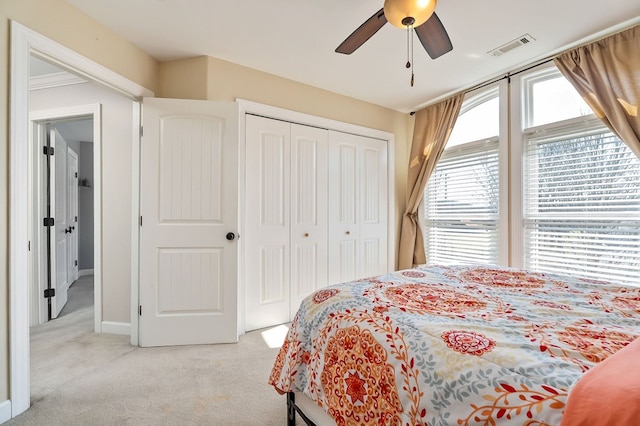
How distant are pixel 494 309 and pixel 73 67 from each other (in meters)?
2.73

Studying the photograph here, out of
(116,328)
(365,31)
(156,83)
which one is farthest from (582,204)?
(116,328)

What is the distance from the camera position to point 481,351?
0.77 meters

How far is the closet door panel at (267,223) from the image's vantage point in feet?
9.21

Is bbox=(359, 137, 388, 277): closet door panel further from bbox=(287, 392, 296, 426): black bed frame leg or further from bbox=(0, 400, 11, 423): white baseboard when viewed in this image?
bbox=(0, 400, 11, 423): white baseboard

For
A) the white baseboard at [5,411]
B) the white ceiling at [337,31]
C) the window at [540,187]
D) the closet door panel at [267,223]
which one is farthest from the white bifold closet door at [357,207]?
the white baseboard at [5,411]

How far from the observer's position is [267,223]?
2912 millimetres

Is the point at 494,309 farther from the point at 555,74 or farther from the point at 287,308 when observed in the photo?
the point at 555,74

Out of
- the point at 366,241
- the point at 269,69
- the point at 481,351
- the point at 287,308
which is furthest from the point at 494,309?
the point at 269,69

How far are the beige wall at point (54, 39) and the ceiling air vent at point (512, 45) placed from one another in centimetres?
294

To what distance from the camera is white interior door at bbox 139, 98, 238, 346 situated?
2.43 meters

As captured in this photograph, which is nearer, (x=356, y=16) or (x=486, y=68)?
(x=356, y=16)

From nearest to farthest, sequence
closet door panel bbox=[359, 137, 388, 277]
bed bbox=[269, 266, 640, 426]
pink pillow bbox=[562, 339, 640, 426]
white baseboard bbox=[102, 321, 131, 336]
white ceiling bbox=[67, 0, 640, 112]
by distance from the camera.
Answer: pink pillow bbox=[562, 339, 640, 426], bed bbox=[269, 266, 640, 426], white ceiling bbox=[67, 0, 640, 112], white baseboard bbox=[102, 321, 131, 336], closet door panel bbox=[359, 137, 388, 277]

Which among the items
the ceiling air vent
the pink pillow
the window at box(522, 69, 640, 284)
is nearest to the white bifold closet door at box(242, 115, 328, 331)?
the ceiling air vent

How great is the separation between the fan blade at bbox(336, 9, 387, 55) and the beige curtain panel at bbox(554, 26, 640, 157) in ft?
5.73
